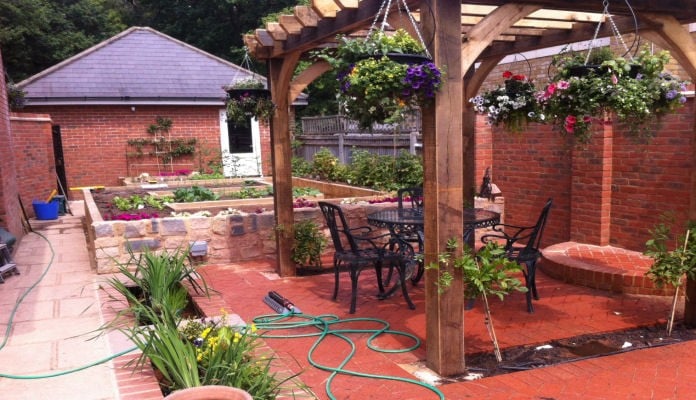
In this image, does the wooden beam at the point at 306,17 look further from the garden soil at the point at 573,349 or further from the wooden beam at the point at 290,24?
the garden soil at the point at 573,349

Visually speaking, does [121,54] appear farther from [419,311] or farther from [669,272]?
[669,272]

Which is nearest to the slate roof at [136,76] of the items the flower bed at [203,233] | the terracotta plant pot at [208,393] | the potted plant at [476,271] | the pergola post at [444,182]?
the flower bed at [203,233]

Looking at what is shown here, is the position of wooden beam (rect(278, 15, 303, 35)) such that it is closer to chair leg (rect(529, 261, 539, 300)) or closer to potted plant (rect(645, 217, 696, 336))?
chair leg (rect(529, 261, 539, 300))

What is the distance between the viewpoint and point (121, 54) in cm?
1653

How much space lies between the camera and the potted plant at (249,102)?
6.16 meters

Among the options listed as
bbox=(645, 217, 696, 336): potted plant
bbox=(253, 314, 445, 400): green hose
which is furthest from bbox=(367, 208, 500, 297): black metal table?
bbox=(645, 217, 696, 336): potted plant

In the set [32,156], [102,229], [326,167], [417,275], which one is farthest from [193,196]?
[417,275]

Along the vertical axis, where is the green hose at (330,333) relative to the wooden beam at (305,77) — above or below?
below

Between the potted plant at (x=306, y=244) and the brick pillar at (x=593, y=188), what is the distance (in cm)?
332

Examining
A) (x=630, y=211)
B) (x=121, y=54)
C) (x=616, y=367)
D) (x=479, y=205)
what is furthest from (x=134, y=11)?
(x=616, y=367)

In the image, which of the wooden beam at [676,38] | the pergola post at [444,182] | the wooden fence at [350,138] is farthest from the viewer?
the wooden fence at [350,138]

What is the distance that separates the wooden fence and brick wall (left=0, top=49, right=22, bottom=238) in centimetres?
522

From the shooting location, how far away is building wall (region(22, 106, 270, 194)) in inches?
565

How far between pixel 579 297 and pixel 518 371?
2096mm
